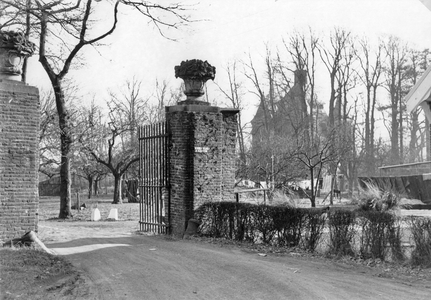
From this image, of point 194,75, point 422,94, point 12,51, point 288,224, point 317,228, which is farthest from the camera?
point 194,75

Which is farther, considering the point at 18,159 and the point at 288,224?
the point at 288,224

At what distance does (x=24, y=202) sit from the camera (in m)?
9.19

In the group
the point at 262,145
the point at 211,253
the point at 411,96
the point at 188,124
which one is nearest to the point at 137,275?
the point at 211,253

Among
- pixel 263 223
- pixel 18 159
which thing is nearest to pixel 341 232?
pixel 263 223

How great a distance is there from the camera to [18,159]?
30.0ft

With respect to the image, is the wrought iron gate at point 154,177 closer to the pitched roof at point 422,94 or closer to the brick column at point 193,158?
the brick column at point 193,158

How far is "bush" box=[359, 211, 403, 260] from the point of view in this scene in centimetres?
784

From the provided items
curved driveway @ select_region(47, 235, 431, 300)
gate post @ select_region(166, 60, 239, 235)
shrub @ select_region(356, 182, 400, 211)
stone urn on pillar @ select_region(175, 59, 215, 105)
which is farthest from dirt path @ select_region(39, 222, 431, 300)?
shrub @ select_region(356, 182, 400, 211)

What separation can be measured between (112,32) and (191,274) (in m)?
12.5

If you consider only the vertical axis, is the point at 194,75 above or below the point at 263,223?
above

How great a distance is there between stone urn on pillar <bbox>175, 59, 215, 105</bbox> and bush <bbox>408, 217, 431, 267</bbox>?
19.6 feet

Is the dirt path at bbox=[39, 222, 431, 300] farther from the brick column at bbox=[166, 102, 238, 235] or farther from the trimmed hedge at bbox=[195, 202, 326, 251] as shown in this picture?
the brick column at bbox=[166, 102, 238, 235]

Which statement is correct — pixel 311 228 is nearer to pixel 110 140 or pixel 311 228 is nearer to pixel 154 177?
pixel 154 177

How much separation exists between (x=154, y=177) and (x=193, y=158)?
1.50m
